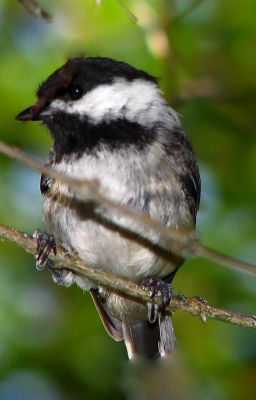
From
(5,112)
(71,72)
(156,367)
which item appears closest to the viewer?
(156,367)

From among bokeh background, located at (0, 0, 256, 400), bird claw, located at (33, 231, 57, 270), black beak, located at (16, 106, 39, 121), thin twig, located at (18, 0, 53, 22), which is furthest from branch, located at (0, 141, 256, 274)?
bokeh background, located at (0, 0, 256, 400)

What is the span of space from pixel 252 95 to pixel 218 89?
296mm

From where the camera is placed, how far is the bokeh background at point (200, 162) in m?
5.71

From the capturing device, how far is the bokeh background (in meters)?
5.71

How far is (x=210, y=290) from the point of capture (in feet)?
19.2

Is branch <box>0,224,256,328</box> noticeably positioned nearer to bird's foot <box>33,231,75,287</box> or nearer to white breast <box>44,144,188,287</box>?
bird's foot <box>33,231,75,287</box>

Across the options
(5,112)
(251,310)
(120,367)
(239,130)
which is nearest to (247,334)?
(251,310)

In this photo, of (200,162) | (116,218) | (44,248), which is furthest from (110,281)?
(200,162)

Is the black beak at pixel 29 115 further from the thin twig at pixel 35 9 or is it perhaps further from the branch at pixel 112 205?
the branch at pixel 112 205

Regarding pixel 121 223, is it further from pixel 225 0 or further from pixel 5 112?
pixel 225 0

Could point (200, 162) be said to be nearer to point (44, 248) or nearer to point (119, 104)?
point (119, 104)

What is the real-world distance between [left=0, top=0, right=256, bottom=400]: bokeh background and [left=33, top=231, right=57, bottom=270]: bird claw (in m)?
1.60

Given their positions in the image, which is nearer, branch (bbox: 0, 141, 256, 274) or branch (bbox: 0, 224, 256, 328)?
branch (bbox: 0, 141, 256, 274)

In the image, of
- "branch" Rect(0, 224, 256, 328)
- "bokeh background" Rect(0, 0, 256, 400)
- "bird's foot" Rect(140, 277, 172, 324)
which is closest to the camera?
"branch" Rect(0, 224, 256, 328)
